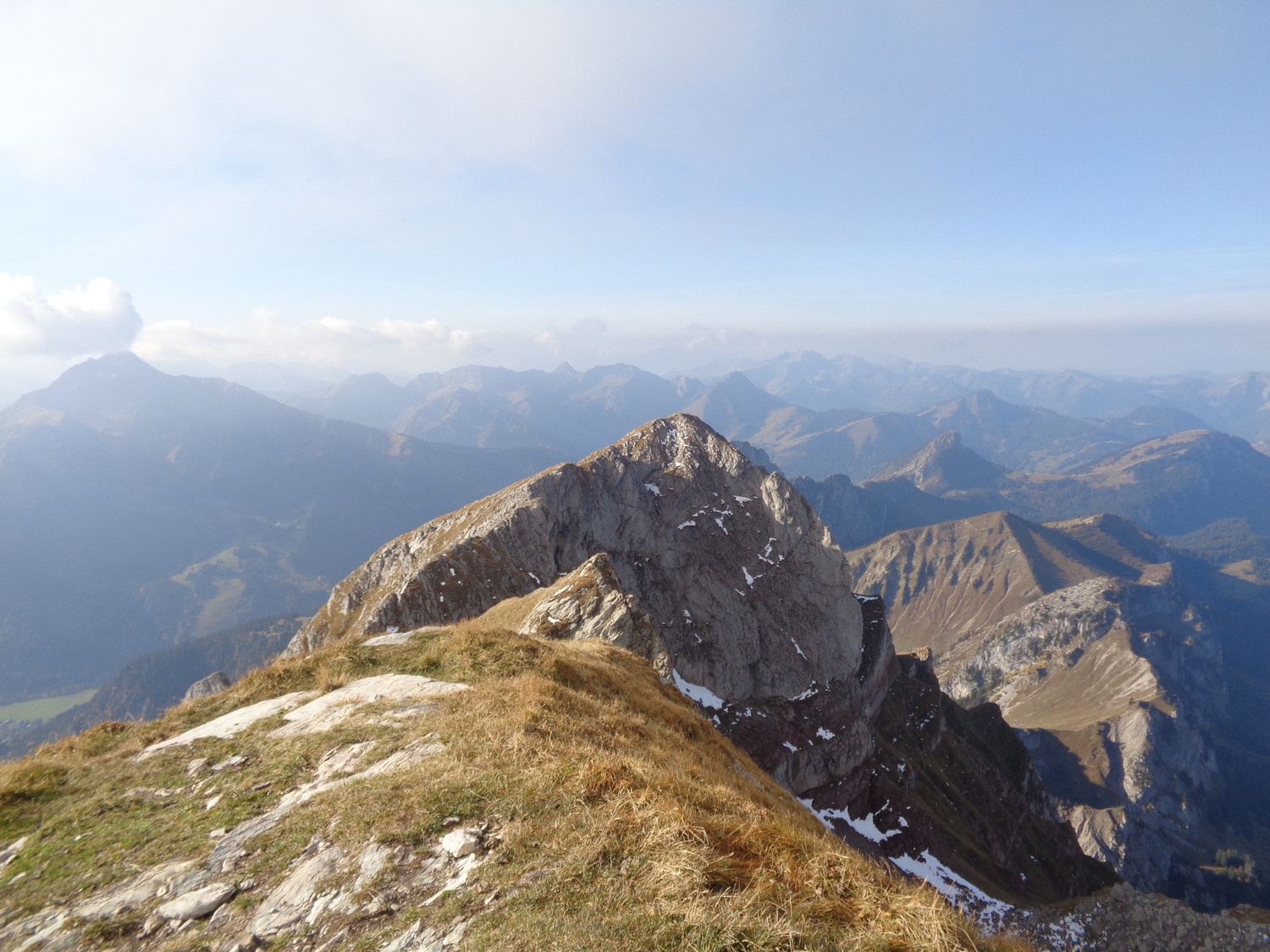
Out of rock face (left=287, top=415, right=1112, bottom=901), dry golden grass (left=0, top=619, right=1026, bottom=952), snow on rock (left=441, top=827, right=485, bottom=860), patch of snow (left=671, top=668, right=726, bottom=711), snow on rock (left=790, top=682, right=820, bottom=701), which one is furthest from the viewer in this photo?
snow on rock (left=790, top=682, right=820, bottom=701)

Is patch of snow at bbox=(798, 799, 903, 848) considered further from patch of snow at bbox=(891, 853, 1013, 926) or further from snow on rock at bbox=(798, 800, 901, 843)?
patch of snow at bbox=(891, 853, 1013, 926)

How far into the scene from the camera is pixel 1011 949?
7602mm

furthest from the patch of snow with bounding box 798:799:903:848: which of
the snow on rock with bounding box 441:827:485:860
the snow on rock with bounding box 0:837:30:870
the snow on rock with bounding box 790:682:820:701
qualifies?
the snow on rock with bounding box 0:837:30:870

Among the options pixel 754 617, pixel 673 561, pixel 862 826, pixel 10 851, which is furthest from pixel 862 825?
pixel 10 851

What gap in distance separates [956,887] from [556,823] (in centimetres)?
9610

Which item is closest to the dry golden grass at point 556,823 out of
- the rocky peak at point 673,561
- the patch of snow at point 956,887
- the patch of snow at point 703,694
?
the rocky peak at point 673,561

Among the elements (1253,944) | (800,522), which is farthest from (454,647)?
(800,522)

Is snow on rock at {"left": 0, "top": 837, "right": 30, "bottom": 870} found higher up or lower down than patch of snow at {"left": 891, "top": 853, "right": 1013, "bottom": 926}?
higher up

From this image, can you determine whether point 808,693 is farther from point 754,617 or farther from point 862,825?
point 862,825

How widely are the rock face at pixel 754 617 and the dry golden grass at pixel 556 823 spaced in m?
44.7

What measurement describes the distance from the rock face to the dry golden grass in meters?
44.7

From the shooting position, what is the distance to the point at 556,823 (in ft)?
29.1

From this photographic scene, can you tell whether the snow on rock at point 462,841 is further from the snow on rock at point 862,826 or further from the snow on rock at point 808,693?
the snow on rock at point 808,693

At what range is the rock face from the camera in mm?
70938
